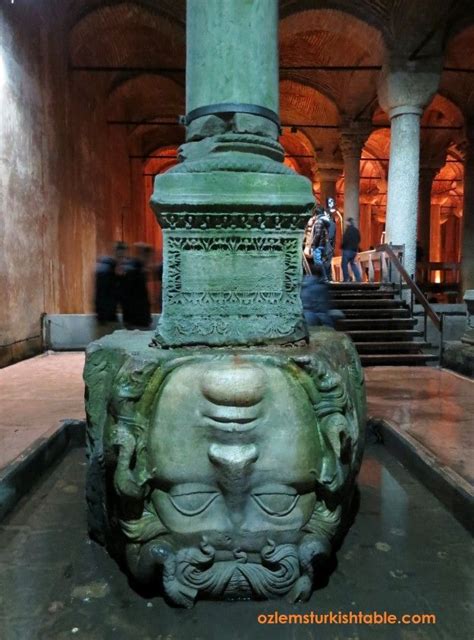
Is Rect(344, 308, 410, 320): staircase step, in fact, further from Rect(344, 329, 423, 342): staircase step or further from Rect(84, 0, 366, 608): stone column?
Rect(84, 0, 366, 608): stone column

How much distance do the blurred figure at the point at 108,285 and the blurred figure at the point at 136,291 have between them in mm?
224

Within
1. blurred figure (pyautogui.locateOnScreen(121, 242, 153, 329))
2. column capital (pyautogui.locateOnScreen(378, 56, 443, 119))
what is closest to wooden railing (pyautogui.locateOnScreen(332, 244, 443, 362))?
column capital (pyautogui.locateOnScreen(378, 56, 443, 119))

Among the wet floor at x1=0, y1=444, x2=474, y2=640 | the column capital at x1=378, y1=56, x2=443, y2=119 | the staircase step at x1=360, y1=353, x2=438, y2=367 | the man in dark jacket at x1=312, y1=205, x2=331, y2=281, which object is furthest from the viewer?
the column capital at x1=378, y1=56, x2=443, y2=119

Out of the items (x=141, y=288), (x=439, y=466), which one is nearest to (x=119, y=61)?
(x=141, y=288)

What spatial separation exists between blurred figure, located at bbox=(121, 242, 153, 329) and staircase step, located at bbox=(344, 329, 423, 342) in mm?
3484

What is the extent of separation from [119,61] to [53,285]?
676 cm

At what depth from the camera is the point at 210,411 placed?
194cm

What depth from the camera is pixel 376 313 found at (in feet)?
27.3

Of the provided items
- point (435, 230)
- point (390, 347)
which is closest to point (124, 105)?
point (390, 347)

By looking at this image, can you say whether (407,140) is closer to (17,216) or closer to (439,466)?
(17,216)

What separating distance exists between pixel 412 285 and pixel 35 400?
5.80 meters

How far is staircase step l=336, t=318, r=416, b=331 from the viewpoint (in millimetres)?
7922

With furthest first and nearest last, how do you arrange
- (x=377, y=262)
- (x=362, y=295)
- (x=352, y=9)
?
(x=377, y=262), (x=352, y=9), (x=362, y=295)

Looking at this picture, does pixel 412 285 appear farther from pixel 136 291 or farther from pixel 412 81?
pixel 136 291
